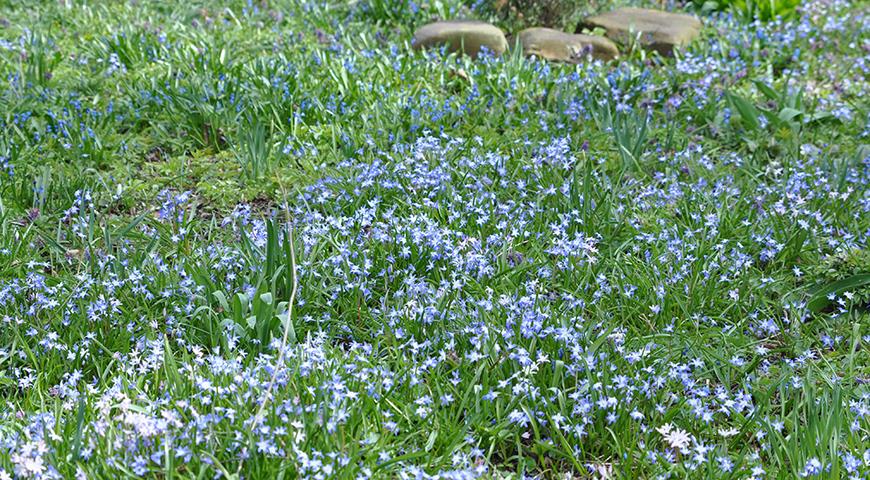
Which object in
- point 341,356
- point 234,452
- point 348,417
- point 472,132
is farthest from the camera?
point 472,132

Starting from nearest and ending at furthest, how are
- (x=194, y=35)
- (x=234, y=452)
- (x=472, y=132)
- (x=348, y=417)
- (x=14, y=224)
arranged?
(x=234, y=452), (x=348, y=417), (x=14, y=224), (x=472, y=132), (x=194, y=35)

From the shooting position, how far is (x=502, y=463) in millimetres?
3080

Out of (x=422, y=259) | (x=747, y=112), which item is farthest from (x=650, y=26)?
(x=422, y=259)

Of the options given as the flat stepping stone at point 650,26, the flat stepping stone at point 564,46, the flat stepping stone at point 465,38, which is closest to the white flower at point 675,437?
the flat stepping stone at point 564,46

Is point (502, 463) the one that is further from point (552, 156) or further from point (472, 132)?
point (472, 132)

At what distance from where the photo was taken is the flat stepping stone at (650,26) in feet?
23.4

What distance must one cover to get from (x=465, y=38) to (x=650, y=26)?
1.56 meters

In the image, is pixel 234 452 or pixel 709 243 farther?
pixel 709 243

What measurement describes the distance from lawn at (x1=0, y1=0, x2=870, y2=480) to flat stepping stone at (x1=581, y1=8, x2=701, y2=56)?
16 centimetres

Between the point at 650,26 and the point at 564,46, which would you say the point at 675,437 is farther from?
the point at 650,26

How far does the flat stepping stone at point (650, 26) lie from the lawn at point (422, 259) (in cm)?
16

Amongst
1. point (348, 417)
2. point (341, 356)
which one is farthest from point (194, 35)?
point (348, 417)

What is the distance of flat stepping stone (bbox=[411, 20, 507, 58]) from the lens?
268 inches

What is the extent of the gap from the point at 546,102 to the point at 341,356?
2.88m
